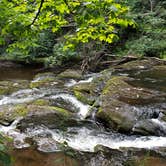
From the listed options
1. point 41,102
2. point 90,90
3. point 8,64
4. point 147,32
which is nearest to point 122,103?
point 90,90

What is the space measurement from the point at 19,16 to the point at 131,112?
14.6 feet

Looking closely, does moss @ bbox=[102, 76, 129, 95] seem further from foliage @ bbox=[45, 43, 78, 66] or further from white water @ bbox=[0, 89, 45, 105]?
foliage @ bbox=[45, 43, 78, 66]

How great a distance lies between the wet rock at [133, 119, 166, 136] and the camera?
698cm

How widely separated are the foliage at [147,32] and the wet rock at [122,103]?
17.1 feet

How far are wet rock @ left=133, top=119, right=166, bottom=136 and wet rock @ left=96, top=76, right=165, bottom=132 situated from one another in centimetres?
16

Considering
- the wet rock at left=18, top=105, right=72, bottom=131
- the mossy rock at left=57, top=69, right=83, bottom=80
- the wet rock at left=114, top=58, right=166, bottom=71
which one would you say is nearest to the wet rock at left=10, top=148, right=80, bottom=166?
Result: the wet rock at left=18, top=105, right=72, bottom=131

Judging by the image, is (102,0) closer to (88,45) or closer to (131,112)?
(131,112)

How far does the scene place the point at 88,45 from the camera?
49.5ft

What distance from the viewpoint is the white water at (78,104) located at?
8.22 metres

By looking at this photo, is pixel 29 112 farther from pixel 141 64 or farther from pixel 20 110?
pixel 141 64

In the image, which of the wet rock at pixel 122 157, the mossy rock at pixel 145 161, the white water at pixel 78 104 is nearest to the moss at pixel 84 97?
the white water at pixel 78 104

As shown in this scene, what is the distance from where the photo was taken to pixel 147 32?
1529 centimetres

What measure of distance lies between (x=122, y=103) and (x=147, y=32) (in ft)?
26.5

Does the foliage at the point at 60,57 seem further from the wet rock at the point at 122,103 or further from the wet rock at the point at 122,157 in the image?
the wet rock at the point at 122,157
